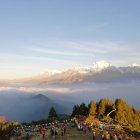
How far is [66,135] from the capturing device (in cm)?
6631

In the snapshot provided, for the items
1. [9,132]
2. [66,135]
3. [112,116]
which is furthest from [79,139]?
[112,116]

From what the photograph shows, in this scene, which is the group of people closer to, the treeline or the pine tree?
the treeline

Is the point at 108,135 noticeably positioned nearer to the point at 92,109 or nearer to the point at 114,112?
the point at 114,112

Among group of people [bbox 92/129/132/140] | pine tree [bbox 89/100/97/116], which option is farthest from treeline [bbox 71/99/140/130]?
group of people [bbox 92/129/132/140]

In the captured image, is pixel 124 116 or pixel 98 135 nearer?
pixel 98 135

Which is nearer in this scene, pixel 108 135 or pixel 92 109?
pixel 108 135

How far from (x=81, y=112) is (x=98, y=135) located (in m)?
46.6

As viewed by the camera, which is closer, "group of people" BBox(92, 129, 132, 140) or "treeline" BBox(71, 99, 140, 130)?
"group of people" BBox(92, 129, 132, 140)

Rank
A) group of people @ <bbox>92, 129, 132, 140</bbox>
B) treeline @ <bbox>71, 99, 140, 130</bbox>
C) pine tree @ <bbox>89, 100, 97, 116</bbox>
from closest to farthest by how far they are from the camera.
A: group of people @ <bbox>92, 129, 132, 140</bbox>
treeline @ <bbox>71, 99, 140, 130</bbox>
pine tree @ <bbox>89, 100, 97, 116</bbox>

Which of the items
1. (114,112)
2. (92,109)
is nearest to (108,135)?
(114,112)

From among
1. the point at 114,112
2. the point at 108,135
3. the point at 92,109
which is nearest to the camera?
the point at 108,135

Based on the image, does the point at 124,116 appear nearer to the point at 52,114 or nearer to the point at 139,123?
the point at 139,123

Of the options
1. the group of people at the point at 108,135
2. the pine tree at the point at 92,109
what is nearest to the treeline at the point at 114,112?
the pine tree at the point at 92,109

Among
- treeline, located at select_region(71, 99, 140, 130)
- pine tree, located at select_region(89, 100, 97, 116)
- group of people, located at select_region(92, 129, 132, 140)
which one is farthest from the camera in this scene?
pine tree, located at select_region(89, 100, 97, 116)
